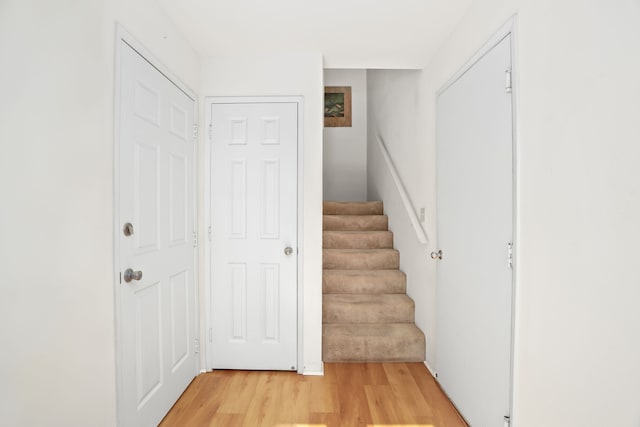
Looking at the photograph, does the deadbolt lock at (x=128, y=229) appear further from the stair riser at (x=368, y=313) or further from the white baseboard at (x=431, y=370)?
the white baseboard at (x=431, y=370)

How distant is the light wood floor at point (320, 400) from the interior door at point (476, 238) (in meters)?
0.21

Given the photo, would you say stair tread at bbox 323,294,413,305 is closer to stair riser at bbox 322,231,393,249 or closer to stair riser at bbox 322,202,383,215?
stair riser at bbox 322,231,393,249

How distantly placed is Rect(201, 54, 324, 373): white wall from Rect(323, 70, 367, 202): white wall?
2937mm

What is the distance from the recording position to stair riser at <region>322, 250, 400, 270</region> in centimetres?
351

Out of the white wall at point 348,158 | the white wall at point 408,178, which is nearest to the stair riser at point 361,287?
the white wall at point 408,178

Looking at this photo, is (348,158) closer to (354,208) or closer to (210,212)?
(354,208)

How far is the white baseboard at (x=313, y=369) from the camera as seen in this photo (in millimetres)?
2619

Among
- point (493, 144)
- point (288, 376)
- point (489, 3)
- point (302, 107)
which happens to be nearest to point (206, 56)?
point (302, 107)

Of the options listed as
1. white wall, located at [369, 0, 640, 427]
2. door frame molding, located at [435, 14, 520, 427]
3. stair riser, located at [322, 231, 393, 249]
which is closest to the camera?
white wall, located at [369, 0, 640, 427]

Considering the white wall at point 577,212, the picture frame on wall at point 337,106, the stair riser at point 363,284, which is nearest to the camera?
the white wall at point 577,212

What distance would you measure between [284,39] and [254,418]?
2.47 meters

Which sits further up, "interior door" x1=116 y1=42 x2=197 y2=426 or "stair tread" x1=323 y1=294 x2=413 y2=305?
"interior door" x1=116 y1=42 x2=197 y2=426

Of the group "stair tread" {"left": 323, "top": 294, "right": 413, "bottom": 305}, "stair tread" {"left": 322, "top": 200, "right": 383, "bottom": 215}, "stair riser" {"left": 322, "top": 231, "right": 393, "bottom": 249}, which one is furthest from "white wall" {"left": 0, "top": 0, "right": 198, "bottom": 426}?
"stair tread" {"left": 322, "top": 200, "right": 383, "bottom": 215}

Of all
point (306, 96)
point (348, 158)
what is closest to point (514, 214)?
point (306, 96)
